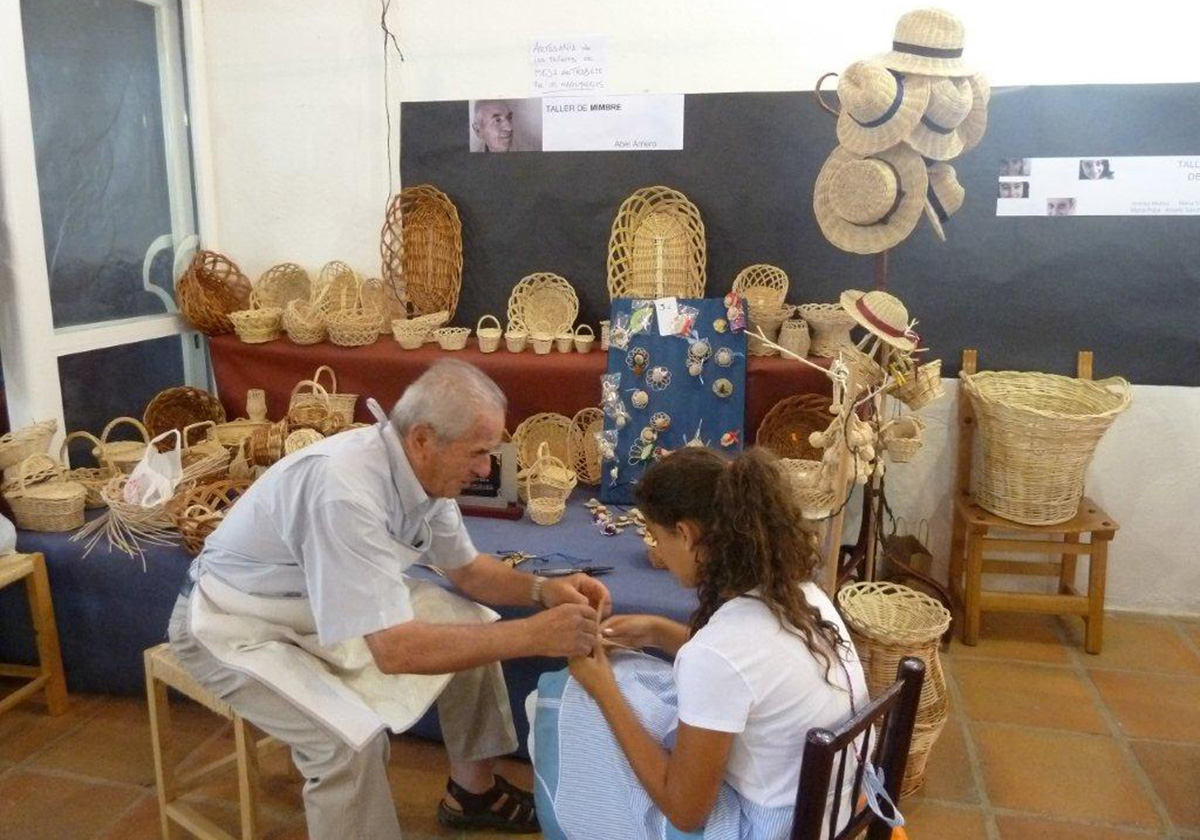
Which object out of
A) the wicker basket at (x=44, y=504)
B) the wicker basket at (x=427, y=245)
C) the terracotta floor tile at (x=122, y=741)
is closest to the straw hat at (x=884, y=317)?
the wicker basket at (x=427, y=245)

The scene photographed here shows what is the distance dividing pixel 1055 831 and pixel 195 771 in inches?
87.0

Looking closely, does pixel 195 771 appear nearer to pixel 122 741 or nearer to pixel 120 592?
pixel 122 741

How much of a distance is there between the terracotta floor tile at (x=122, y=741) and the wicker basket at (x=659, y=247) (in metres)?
2.06

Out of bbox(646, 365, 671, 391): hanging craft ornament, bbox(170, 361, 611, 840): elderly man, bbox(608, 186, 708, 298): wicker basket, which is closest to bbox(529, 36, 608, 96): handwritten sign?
bbox(608, 186, 708, 298): wicker basket

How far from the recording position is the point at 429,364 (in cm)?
365

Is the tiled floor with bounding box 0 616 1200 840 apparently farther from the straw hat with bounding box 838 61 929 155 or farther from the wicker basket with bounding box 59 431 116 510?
the straw hat with bounding box 838 61 929 155

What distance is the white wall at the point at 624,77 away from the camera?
344 cm

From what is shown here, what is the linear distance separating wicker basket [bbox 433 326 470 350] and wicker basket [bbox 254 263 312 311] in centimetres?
79

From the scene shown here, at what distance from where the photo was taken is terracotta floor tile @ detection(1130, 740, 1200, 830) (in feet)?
8.39

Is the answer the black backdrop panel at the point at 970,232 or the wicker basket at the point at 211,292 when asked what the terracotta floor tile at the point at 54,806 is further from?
the black backdrop panel at the point at 970,232

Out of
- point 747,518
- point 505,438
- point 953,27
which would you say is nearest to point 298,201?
point 505,438

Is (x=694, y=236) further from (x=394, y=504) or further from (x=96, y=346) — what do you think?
(x=96, y=346)

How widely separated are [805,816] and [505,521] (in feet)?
6.52

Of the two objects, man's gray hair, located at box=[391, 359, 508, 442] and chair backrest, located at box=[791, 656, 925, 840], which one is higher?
man's gray hair, located at box=[391, 359, 508, 442]
